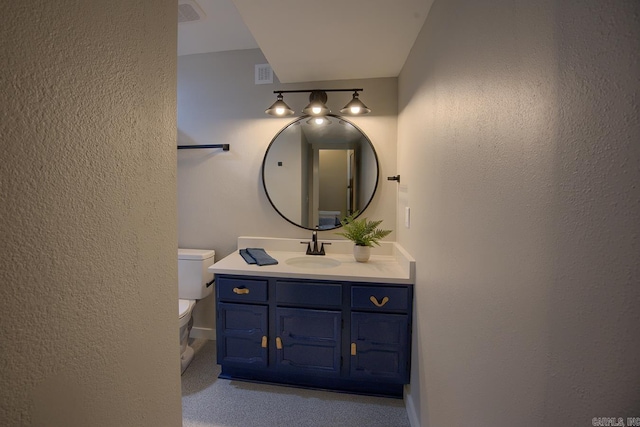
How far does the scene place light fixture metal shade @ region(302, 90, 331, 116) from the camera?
74.7 inches

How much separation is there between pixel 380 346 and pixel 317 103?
68.9 inches

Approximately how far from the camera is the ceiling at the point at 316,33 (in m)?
1.20

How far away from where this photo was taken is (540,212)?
509mm

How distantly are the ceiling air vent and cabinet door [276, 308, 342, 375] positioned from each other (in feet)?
6.74

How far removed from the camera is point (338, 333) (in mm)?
1574

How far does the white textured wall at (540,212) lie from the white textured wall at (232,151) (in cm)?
105

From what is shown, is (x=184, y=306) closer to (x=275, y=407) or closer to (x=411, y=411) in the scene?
(x=275, y=407)

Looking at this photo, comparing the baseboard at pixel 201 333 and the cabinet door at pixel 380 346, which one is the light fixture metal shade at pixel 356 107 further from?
the baseboard at pixel 201 333

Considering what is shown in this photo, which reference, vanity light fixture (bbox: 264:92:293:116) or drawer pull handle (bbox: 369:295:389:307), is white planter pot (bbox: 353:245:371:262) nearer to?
drawer pull handle (bbox: 369:295:389:307)

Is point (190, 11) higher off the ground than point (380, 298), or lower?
higher

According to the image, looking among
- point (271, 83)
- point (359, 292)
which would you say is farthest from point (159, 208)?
point (271, 83)

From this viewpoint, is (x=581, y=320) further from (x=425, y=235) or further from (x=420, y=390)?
(x=420, y=390)

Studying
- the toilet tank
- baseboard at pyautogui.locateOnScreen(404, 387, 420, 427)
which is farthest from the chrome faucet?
baseboard at pyautogui.locateOnScreen(404, 387, 420, 427)

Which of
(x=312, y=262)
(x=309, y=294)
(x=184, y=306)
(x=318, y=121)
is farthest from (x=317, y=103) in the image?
(x=184, y=306)
